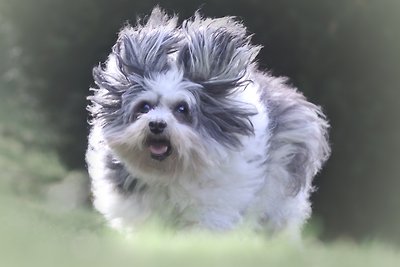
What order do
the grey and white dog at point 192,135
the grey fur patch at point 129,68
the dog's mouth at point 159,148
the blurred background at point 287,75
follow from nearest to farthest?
1. the dog's mouth at point 159,148
2. the grey and white dog at point 192,135
3. the grey fur patch at point 129,68
4. the blurred background at point 287,75

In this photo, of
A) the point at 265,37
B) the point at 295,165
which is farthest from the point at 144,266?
the point at 265,37

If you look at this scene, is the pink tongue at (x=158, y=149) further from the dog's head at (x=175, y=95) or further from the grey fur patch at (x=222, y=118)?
the grey fur patch at (x=222, y=118)

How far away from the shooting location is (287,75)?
30.5ft

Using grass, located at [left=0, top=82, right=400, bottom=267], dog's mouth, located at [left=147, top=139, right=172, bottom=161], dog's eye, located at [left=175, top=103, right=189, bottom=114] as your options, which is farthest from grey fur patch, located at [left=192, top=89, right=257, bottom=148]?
grass, located at [left=0, top=82, right=400, bottom=267]

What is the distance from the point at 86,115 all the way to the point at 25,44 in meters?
1.01

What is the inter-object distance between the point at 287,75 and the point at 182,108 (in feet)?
11.9

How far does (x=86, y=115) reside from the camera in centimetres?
962

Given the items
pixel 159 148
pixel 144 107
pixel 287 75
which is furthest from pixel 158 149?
pixel 287 75

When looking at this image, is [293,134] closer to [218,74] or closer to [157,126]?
[218,74]

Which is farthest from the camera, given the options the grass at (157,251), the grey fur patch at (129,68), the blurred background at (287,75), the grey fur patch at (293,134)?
the blurred background at (287,75)

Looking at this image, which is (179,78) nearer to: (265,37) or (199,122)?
(199,122)

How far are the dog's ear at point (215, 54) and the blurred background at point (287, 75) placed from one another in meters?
2.60

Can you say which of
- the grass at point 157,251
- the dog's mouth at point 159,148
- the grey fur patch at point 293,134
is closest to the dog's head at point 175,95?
the dog's mouth at point 159,148

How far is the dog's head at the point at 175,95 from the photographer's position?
18.8 ft
